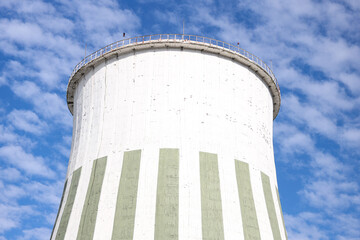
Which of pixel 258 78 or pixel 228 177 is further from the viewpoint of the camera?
pixel 258 78

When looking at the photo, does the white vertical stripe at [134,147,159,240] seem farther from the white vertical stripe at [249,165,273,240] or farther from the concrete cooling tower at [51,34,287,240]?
the white vertical stripe at [249,165,273,240]

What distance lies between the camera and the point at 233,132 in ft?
71.4

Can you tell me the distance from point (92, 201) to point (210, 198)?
216 inches

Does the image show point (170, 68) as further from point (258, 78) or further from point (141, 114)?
point (258, 78)

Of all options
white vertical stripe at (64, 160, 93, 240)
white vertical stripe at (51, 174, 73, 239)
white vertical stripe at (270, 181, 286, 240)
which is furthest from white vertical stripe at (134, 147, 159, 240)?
white vertical stripe at (270, 181, 286, 240)

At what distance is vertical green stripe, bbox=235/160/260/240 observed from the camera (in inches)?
773

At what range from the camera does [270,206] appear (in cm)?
2170

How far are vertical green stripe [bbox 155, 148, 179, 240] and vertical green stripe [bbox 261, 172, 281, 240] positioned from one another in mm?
4947

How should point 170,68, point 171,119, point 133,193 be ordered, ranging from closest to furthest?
point 133,193, point 171,119, point 170,68

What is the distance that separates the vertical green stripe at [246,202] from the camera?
64.4 ft

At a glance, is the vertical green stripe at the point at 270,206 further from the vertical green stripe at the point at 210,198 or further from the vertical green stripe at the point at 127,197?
the vertical green stripe at the point at 127,197

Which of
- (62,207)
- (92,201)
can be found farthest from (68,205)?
(92,201)

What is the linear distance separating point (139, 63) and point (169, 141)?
507 cm

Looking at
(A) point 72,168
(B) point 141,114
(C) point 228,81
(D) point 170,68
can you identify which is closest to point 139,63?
(D) point 170,68
